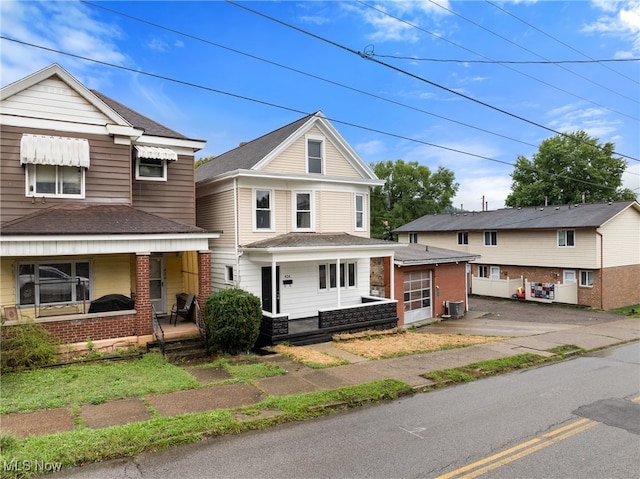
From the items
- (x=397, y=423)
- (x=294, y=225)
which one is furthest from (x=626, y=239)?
(x=397, y=423)

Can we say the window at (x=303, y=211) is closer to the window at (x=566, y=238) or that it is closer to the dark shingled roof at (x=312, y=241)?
the dark shingled roof at (x=312, y=241)

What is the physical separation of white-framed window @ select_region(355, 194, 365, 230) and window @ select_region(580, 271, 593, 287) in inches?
603

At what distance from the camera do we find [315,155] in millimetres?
17281

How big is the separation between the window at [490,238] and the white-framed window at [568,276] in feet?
16.3

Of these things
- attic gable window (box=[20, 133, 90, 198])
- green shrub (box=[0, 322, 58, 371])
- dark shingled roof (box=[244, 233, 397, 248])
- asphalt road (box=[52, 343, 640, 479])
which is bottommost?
asphalt road (box=[52, 343, 640, 479])

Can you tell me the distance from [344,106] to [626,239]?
19.7 m

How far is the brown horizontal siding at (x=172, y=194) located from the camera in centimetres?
1423

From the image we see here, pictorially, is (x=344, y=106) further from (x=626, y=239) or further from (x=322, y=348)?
(x=626, y=239)

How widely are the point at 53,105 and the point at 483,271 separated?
27.5 m

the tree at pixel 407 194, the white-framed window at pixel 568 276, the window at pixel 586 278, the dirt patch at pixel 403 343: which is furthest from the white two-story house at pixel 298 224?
the tree at pixel 407 194

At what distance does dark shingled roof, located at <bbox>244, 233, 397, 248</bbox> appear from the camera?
1454 cm

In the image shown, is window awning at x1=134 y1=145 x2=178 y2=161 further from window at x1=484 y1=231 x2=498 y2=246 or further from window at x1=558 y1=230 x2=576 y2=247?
window at x1=484 y1=231 x2=498 y2=246

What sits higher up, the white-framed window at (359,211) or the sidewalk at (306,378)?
the white-framed window at (359,211)

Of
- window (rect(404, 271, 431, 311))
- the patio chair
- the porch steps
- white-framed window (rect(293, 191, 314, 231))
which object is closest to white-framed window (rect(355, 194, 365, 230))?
white-framed window (rect(293, 191, 314, 231))
